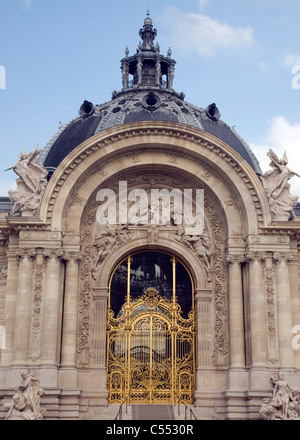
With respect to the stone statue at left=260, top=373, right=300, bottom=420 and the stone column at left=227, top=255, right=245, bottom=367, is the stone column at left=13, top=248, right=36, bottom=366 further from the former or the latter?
the stone statue at left=260, top=373, right=300, bottom=420

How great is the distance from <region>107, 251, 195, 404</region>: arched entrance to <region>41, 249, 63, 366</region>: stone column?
240 centimetres

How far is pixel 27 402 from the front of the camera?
2091 centimetres

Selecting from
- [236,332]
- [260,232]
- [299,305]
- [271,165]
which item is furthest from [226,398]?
[271,165]

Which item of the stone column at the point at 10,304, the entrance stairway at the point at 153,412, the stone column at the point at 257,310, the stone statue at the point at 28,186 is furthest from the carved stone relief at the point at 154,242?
the entrance stairway at the point at 153,412

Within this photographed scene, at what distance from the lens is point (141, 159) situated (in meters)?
25.4

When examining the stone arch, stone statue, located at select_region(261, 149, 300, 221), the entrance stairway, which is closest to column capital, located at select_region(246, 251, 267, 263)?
the stone arch

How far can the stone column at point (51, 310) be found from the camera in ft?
73.8

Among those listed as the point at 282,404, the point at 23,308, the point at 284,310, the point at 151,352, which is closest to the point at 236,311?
the point at 284,310

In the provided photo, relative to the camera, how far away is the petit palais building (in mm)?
22812

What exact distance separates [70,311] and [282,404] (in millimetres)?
7333

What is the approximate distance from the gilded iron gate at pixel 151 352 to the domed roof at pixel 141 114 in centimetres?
678

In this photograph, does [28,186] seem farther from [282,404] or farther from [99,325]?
[282,404]

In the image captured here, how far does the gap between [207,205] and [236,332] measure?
4746mm

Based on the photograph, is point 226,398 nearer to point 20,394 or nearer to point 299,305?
point 299,305
